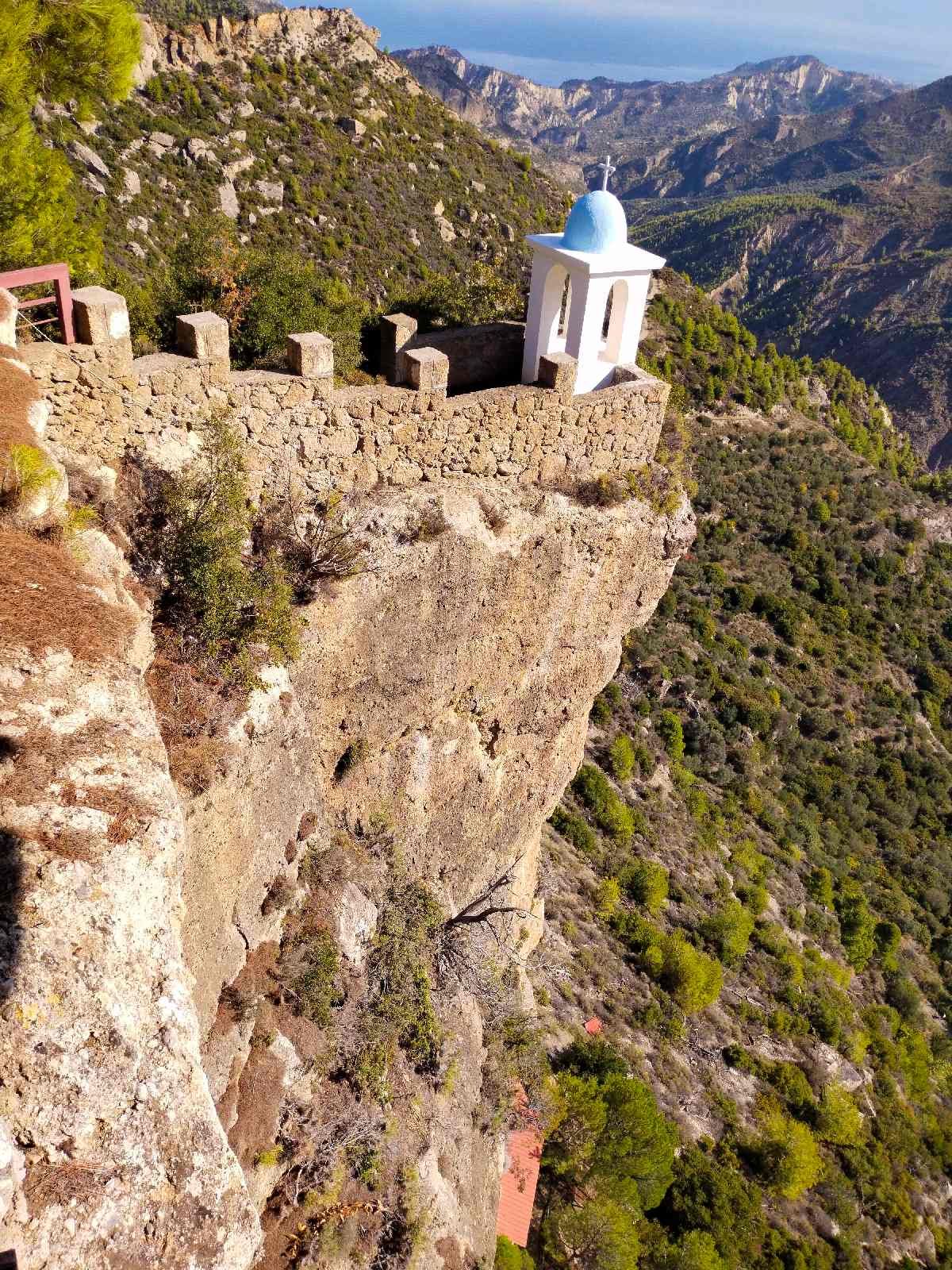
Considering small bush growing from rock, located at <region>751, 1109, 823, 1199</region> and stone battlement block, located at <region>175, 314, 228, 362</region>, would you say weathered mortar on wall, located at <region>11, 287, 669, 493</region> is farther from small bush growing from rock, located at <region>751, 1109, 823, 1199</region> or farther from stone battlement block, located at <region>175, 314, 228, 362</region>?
small bush growing from rock, located at <region>751, 1109, 823, 1199</region>

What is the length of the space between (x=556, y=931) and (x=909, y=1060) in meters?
17.7

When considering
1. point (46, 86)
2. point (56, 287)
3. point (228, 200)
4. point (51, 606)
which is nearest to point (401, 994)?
point (51, 606)

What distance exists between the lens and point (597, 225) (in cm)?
1151

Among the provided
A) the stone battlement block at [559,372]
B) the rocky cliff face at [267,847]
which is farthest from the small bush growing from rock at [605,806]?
the stone battlement block at [559,372]

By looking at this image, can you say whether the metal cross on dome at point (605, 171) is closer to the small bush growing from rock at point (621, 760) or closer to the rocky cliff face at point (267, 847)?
the rocky cliff face at point (267, 847)

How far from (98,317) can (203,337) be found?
103cm

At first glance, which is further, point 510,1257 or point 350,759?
point 510,1257

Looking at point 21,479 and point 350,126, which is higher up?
point 350,126

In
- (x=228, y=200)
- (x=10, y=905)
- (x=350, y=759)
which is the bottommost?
(x=350, y=759)

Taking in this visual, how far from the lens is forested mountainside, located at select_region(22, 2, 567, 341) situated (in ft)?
114

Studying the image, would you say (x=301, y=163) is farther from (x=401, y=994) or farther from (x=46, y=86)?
(x=401, y=994)

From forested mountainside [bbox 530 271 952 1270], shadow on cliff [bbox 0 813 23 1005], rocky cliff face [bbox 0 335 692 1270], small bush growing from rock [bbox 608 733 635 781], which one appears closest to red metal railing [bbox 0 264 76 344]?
rocky cliff face [bbox 0 335 692 1270]

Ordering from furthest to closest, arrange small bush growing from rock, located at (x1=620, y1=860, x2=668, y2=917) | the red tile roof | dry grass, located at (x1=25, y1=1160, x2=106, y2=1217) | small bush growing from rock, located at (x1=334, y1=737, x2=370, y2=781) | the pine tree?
small bush growing from rock, located at (x1=620, y1=860, x2=668, y2=917) < the red tile roof < small bush growing from rock, located at (x1=334, y1=737, x2=370, y2=781) < the pine tree < dry grass, located at (x1=25, y1=1160, x2=106, y2=1217)

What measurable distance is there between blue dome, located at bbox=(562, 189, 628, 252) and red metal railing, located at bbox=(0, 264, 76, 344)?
22.4 feet
